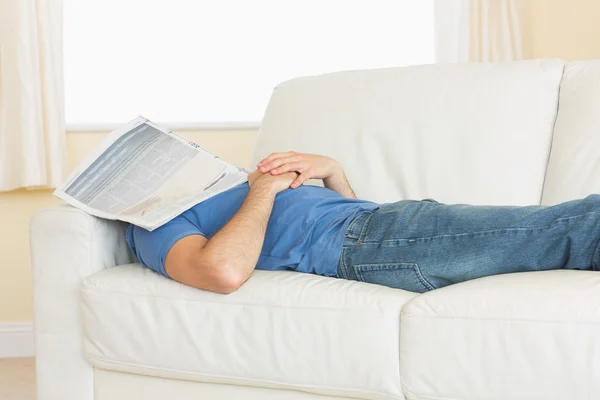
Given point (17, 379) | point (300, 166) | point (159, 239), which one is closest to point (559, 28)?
point (300, 166)

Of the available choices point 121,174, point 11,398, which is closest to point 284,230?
point 121,174

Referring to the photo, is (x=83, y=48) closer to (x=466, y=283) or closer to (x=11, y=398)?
(x=11, y=398)

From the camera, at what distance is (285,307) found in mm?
1505

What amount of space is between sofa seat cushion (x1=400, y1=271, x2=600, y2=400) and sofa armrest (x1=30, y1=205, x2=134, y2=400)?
2.33 ft

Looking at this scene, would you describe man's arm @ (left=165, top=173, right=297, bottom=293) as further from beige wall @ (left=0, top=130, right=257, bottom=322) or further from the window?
the window

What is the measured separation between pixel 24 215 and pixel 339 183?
5.16 ft

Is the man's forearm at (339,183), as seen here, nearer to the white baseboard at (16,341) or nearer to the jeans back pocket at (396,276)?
the jeans back pocket at (396,276)

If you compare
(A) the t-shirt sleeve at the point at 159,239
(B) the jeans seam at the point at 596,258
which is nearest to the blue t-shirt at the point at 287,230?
(A) the t-shirt sleeve at the point at 159,239

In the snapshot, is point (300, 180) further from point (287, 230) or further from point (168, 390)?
point (168, 390)

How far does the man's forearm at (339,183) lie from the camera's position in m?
1.97

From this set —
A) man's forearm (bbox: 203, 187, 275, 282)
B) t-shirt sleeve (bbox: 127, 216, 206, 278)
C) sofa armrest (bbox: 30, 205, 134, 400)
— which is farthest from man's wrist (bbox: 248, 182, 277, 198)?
sofa armrest (bbox: 30, 205, 134, 400)

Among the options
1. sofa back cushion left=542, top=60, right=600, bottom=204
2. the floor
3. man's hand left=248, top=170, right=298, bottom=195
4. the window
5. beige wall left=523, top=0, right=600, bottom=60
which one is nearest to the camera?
man's hand left=248, top=170, right=298, bottom=195

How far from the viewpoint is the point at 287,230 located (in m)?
1.71

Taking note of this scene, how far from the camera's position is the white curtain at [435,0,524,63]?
298 centimetres
